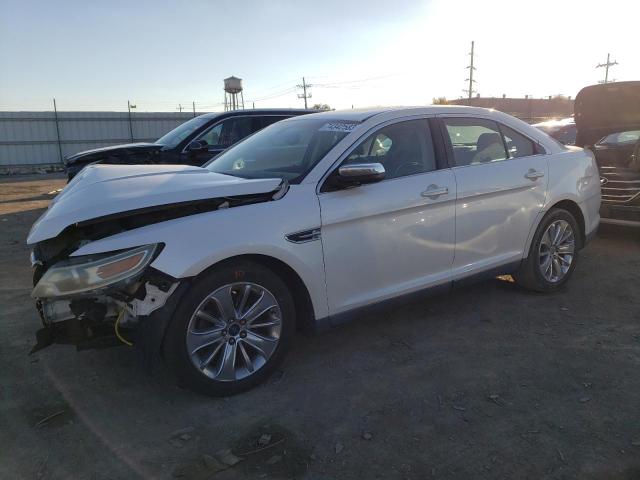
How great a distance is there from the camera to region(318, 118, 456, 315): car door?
346 centimetres

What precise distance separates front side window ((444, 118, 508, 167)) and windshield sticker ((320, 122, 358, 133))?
0.88 metres

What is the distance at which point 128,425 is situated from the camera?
9.64 feet

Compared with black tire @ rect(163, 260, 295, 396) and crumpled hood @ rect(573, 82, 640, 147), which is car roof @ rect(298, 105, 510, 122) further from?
crumpled hood @ rect(573, 82, 640, 147)

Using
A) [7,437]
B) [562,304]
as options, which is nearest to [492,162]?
[562,304]

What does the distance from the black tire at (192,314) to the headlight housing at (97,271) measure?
1.06ft

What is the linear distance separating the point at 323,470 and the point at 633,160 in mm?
6345

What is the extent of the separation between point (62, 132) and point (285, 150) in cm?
2362

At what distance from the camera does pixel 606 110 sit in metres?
7.70

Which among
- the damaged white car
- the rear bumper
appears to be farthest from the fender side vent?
the rear bumper

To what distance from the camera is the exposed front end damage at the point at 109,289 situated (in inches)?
111

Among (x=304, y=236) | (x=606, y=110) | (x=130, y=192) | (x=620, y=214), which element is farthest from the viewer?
(x=606, y=110)

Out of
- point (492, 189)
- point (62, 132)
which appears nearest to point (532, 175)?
point (492, 189)

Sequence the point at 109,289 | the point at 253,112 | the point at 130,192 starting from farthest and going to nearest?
1. the point at 253,112
2. the point at 130,192
3. the point at 109,289

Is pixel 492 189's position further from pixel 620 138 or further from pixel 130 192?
pixel 620 138
